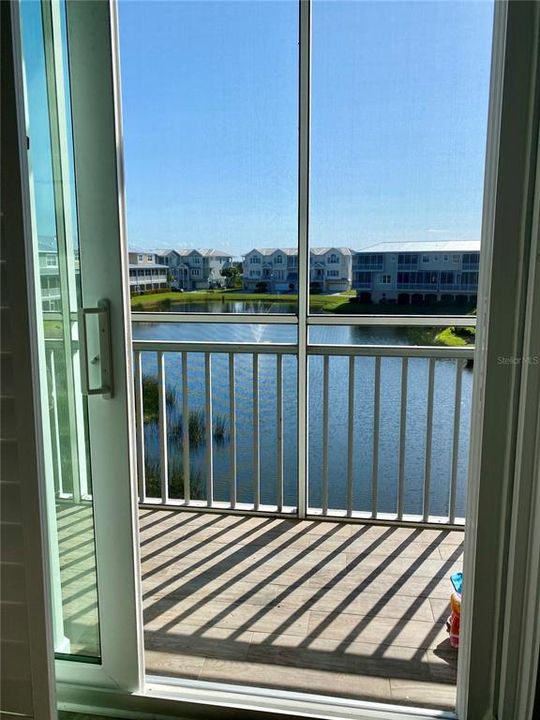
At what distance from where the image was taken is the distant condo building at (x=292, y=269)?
2.65m

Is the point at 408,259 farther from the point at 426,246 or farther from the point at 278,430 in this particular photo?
the point at 278,430

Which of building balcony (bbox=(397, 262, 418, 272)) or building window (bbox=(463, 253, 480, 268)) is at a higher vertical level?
building window (bbox=(463, 253, 480, 268))

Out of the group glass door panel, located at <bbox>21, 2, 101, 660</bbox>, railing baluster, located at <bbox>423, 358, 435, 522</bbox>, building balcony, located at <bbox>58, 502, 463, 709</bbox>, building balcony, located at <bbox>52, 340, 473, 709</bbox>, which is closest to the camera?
glass door panel, located at <bbox>21, 2, 101, 660</bbox>

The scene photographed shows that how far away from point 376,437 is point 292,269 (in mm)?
1003

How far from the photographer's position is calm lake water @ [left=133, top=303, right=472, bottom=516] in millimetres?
2752

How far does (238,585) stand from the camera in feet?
7.54

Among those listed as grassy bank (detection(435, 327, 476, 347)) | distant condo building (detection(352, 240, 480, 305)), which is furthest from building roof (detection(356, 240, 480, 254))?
grassy bank (detection(435, 327, 476, 347))

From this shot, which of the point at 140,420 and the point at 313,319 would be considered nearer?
the point at 313,319

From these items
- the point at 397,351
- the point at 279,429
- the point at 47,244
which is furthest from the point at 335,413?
the point at 47,244

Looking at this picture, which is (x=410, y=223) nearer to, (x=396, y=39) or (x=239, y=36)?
(x=396, y=39)

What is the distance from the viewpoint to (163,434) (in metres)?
3.04

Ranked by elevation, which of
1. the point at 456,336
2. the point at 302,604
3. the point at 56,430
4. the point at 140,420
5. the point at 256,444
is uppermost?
the point at 456,336

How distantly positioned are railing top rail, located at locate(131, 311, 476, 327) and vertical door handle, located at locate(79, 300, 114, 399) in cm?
139

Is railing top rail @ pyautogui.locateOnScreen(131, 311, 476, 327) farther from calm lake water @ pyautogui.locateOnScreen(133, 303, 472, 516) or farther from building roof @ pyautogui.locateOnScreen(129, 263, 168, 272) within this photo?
building roof @ pyautogui.locateOnScreen(129, 263, 168, 272)
